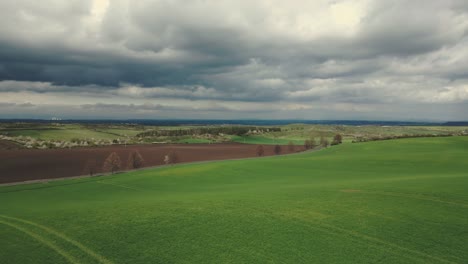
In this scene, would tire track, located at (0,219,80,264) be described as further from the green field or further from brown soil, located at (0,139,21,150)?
brown soil, located at (0,139,21,150)

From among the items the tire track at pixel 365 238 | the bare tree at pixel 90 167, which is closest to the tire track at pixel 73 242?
the tire track at pixel 365 238

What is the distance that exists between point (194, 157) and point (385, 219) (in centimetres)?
9354

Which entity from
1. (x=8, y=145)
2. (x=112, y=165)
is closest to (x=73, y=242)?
(x=112, y=165)

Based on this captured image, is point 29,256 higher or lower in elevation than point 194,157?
higher

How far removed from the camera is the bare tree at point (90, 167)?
77.2m

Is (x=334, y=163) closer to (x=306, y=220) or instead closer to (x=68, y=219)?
→ (x=306, y=220)

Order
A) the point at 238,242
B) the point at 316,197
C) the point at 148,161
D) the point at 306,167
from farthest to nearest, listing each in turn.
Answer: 1. the point at 148,161
2. the point at 306,167
3. the point at 316,197
4. the point at 238,242

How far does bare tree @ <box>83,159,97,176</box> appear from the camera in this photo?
7722 centimetres

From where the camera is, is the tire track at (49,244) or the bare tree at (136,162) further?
the bare tree at (136,162)

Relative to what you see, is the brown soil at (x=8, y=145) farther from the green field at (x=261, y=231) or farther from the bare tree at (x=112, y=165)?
the green field at (x=261, y=231)

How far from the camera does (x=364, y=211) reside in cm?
1953

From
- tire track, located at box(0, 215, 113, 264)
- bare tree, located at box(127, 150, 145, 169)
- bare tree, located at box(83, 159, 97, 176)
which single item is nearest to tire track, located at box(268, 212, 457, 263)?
tire track, located at box(0, 215, 113, 264)

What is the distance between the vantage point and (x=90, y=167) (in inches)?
3285

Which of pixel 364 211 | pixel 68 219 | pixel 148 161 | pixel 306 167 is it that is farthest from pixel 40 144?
pixel 364 211
